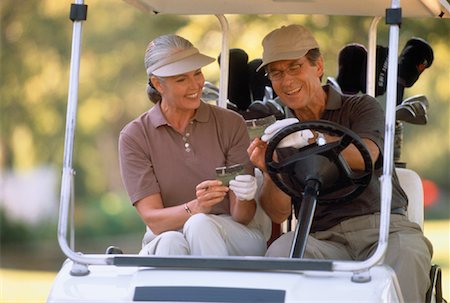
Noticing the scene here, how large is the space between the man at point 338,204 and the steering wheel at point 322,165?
0.18 ft

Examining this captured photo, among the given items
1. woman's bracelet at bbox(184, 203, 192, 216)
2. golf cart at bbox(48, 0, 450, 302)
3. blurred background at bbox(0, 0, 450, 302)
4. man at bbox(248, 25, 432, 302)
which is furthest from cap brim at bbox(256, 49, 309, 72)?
blurred background at bbox(0, 0, 450, 302)

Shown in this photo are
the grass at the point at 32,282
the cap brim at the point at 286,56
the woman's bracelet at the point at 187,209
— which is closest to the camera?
the woman's bracelet at the point at 187,209

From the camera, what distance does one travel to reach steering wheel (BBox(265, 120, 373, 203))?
4.44 meters

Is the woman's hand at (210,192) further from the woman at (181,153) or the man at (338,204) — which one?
the man at (338,204)

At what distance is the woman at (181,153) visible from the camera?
474 cm

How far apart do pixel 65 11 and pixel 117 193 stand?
22.3ft

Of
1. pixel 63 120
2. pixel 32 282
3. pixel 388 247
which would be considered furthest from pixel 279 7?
pixel 63 120

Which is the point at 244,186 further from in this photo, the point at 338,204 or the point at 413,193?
the point at 413,193

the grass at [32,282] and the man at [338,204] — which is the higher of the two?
the man at [338,204]

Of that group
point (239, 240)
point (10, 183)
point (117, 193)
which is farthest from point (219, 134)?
point (117, 193)

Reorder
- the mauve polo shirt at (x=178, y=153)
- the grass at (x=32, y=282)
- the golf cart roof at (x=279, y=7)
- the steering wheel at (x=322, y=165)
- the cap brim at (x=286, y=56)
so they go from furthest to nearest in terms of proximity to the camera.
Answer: the grass at (x=32, y=282)
the golf cart roof at (x=279, y=7)
the cap brim at (x=286, y=56)
the mauve polo shirt at (x=178, y=153)
the steering wheel at (x=322, y=165)

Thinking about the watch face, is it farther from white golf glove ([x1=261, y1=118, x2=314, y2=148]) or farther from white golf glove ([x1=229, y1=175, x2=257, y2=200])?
white golf glove ([x1=261, y1=118, x2=314, y2=148])

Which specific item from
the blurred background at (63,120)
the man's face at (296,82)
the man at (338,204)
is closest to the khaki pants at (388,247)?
the man at (338,204)

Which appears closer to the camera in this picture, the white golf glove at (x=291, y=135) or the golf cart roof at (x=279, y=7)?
the white golf glove at (x=291, y=135)
